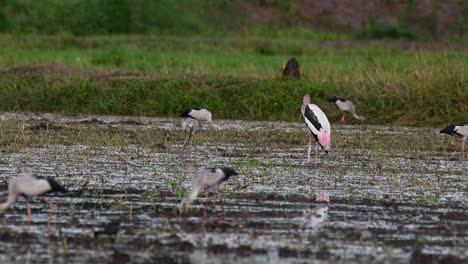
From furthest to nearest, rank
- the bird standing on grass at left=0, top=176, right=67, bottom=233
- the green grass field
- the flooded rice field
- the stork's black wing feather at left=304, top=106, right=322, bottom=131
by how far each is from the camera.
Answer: the green grass field, the stork's black wing feather at left=304, top=106, right=322, bottom=131, the bird standing on grass at left=0, top=176, right=67, bottom=233, the flooded rice field

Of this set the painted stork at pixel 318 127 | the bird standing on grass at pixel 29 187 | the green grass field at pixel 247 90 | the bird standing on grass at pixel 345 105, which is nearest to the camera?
the bird standing on grass at pixel 29 187

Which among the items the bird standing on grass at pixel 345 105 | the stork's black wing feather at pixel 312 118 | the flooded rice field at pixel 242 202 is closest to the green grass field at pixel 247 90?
the bird standing on grass at pixel 345 105

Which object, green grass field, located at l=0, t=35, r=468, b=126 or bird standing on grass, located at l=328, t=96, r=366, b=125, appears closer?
bird standing on grass, located at l=328, t=96, r=366, b=125

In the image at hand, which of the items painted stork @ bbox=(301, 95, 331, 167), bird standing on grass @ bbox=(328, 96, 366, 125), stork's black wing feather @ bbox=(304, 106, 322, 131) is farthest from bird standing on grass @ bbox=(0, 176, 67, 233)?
bird standing on grass @ bbox=(328, 96, 366, 125)

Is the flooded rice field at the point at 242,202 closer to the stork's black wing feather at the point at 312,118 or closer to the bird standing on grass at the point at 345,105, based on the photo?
the stork's black wing feather at the point at 312,118

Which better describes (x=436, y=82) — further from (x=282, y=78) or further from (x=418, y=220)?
(x=418, y=220)

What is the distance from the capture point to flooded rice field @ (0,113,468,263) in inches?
305

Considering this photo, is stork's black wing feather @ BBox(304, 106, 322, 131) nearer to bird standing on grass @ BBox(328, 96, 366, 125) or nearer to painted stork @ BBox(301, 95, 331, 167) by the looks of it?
painted stork @ BBox(301, 95, 331, 167)

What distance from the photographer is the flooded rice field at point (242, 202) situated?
7.73 m

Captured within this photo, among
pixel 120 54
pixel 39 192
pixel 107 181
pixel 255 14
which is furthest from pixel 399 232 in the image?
pixel 255 14

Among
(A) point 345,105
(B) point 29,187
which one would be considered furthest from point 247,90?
(B) point 29,187

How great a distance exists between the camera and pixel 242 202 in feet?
32.6

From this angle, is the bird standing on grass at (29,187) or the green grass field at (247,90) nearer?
the bird standing on grass at (29,187)

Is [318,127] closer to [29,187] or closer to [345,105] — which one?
[345,105]
